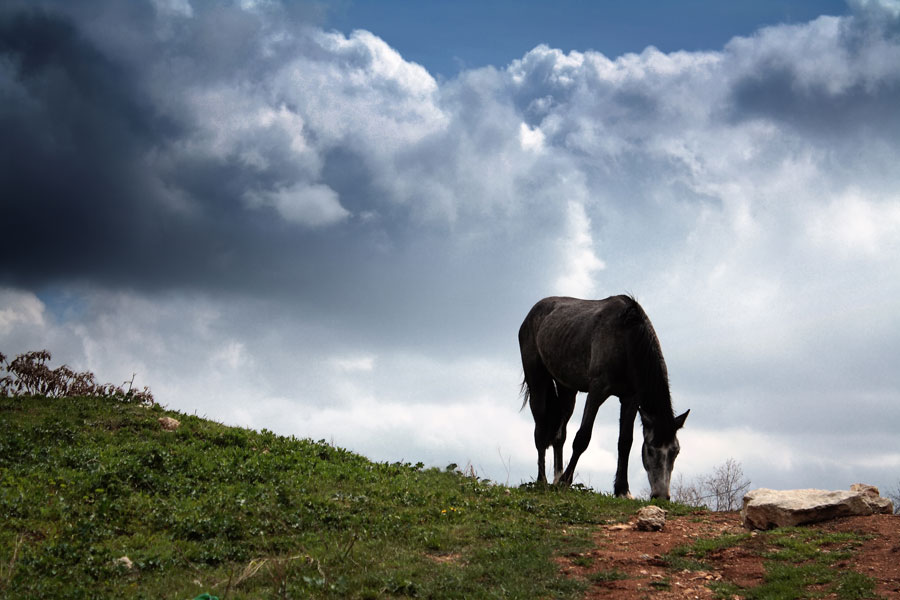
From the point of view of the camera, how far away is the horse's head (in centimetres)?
1633

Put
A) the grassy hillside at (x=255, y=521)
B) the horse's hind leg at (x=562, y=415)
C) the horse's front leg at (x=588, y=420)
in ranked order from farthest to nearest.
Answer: the horse's hind leg at (x=562, y=415) → the horse's front leg at (x=588, y=420) → the grassy hillside at (x=255, y=521)

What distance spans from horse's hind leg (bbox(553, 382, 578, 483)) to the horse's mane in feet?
12.0

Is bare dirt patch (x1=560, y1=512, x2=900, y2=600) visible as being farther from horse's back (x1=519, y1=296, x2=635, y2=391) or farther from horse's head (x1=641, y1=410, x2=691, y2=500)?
horse's back (x1=519, y1=296, x2=635, y2=391)

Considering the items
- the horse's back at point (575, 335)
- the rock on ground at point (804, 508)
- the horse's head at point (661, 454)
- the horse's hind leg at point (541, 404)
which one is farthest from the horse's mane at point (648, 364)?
the horse's hind leg at point (541, 404)

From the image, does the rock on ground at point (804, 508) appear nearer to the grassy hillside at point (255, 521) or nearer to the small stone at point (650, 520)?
→ the small stone at point (650, 520)

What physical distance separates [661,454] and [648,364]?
6.39ft

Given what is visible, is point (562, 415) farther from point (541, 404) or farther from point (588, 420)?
point (588, 420)

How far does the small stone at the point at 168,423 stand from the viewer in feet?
67.1

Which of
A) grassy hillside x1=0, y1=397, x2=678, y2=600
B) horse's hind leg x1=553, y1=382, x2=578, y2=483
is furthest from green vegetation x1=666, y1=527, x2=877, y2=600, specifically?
horse's hind leg x1=553, y1=382, x2=578, y2=483

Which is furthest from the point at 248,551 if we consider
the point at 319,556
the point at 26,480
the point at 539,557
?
the point at 26,480

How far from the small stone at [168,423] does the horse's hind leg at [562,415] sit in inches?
403

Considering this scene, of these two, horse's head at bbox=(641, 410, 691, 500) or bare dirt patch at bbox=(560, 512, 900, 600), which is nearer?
bare dirt patch at bbox=(560, 512, 900, 600)

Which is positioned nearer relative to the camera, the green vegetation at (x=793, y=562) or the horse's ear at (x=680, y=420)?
the green vegetation at (x=793, y=562)

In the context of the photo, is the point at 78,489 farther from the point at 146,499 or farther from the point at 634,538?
the point at 634,538
